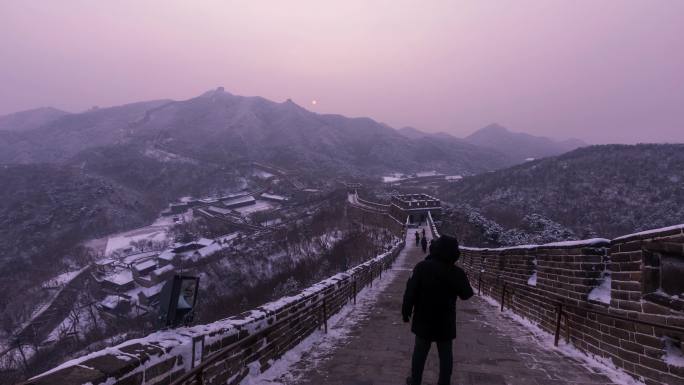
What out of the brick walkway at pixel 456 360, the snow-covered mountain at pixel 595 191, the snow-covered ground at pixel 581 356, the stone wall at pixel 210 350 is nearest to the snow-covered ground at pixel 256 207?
the snow-covered mountain at pixel 595 191

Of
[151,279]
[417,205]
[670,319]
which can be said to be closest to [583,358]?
[670,319]

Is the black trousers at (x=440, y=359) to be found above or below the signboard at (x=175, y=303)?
below

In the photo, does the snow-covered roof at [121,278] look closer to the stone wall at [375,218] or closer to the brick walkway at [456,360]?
the stone wall at [375,218]

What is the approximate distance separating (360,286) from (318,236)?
42204 millimetres

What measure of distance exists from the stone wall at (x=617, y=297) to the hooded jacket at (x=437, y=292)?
2.33 meters

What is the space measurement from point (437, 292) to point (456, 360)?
2171mm

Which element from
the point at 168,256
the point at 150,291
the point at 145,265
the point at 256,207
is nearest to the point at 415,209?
the point at 150,291

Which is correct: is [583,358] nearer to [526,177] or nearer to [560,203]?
[560,203]

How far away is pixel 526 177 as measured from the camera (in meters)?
107

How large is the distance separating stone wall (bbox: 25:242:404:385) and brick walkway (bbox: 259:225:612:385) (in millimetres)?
508

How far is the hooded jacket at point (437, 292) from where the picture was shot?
153 inches

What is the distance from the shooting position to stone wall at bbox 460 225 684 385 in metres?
4.09

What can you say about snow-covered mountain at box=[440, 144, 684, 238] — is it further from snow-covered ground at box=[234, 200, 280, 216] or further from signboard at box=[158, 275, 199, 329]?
signboard at box=[158, 275, 199, 329]

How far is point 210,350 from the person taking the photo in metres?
3.86
